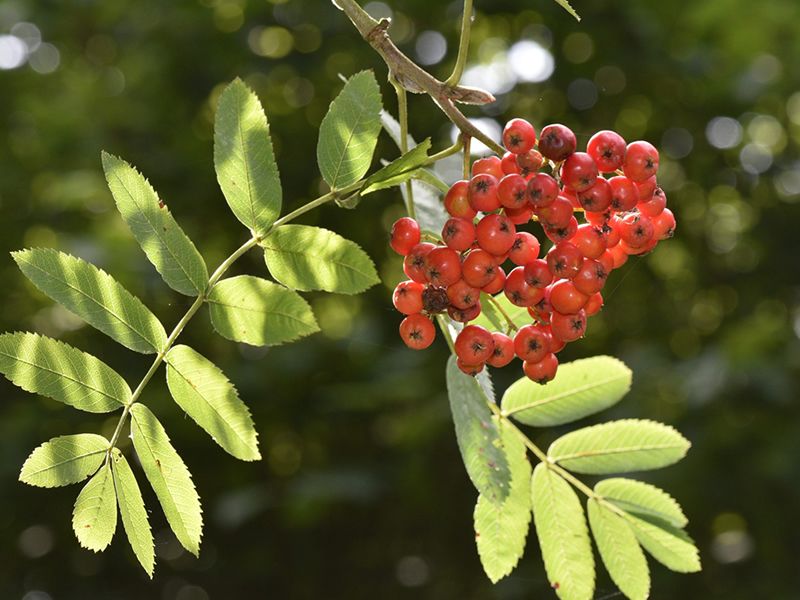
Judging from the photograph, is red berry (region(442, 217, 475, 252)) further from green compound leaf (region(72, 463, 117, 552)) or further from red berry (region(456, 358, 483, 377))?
green compound leaf (region(72, 463, 117, 552))

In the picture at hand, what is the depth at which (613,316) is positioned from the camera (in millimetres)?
5125

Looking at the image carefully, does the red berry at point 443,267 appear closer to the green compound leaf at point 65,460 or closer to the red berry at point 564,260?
the red berry at point 564,260

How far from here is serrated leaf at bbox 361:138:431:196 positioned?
1.26 m

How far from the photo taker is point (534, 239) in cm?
139

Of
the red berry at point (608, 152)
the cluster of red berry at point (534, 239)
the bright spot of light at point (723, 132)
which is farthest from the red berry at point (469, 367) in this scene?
the bright spot of light at point (723, 132)

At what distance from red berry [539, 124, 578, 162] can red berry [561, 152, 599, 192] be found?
0.04 ft

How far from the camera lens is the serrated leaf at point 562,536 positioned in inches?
63.9

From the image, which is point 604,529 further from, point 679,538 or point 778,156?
point 778,156

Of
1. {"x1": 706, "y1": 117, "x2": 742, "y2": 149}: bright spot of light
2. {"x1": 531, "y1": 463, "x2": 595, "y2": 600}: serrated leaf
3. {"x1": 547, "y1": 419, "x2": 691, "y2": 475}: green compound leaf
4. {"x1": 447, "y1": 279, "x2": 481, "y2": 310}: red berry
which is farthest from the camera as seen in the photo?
{"x1": 706, "y1": 117, "x2": 742, "y2": 149}: bright spot of light

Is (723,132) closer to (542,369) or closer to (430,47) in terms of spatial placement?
(430,47)

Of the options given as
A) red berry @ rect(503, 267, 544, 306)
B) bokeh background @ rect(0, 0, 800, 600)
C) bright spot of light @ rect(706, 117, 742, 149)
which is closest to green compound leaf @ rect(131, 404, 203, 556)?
red berry @ rect(503, 267, 544, 306)

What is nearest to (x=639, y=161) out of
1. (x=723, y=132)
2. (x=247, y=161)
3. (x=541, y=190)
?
(x=541, y=190)

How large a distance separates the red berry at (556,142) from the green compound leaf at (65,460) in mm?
722

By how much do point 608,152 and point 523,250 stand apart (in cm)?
17
